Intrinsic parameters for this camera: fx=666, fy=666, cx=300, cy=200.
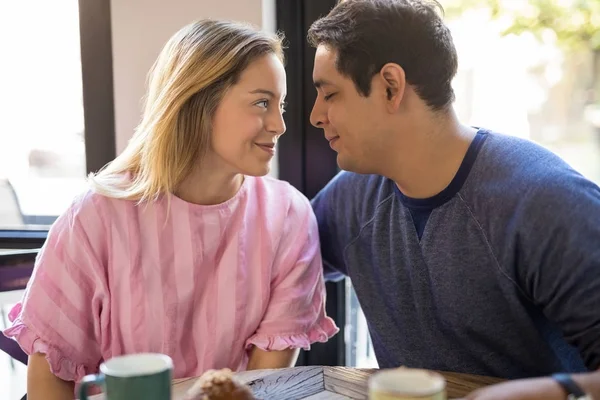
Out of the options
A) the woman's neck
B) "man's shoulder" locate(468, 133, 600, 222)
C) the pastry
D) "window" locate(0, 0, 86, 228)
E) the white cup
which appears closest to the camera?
the white cup

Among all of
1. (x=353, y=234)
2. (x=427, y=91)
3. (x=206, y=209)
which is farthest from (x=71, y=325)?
(x=427, y=91)

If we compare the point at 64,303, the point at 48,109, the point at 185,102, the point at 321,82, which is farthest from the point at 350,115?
the point at 48,109

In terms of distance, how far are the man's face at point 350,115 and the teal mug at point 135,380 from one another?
73 centimetres

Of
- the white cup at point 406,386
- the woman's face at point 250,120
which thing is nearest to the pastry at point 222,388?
the white cup at point 406,386

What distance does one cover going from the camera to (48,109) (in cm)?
203

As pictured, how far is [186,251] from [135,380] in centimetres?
62

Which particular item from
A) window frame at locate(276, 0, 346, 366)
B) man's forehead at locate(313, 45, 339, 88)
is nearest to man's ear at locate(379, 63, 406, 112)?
man's forehead at locate(313, 45, 339, 88)

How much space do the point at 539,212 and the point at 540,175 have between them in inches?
3.2

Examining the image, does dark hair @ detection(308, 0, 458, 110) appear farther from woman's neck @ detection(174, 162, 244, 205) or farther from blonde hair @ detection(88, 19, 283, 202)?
woman's neck @ detection(174, 162, 244, 205)

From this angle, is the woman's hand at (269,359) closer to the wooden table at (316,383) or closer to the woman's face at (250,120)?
the wooden table at (316,383)

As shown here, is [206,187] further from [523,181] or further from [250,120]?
A: [523,181]

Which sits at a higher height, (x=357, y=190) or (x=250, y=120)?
(x=250, y=120)

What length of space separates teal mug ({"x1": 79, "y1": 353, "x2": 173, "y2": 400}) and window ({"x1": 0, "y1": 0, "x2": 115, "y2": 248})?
44.2 inches

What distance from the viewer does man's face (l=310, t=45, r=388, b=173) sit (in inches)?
57.0
